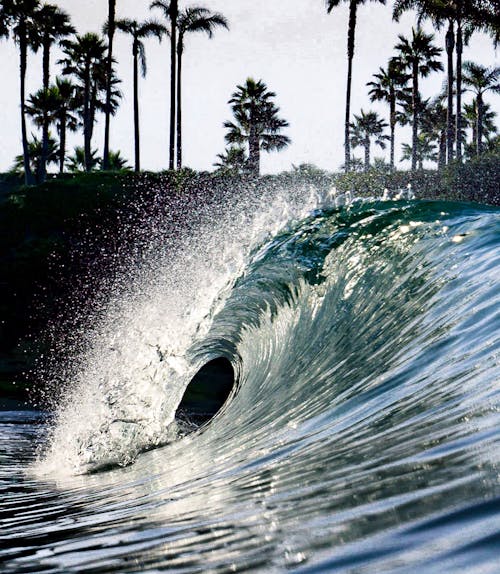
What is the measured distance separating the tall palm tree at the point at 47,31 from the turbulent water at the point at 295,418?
114ft

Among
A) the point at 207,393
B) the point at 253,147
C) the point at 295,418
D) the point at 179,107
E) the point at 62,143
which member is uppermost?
the point at 62,143

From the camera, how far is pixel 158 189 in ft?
108

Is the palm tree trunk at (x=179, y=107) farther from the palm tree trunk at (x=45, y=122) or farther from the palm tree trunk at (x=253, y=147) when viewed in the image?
the palm tree trunk at (x=45, y=122)

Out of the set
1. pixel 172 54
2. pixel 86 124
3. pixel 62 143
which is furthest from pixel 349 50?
pixel 62 143

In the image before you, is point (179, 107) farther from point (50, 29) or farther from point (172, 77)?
point (50, 29)

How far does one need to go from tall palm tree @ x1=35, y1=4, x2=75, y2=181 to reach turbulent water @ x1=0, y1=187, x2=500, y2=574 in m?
34.8

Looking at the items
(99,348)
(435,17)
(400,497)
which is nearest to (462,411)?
(400,497)

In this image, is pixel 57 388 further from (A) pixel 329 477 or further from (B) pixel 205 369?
(A) pixel 329 477

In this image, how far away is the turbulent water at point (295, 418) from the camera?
1805mm

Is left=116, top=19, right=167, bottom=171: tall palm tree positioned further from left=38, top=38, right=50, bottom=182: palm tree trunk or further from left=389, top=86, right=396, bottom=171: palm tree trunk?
left=389, top=86, right=396, bottom=171: palm tree trunk

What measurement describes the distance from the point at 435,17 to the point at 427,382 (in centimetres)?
3525

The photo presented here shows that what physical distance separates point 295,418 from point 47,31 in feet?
144

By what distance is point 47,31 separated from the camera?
145 ft

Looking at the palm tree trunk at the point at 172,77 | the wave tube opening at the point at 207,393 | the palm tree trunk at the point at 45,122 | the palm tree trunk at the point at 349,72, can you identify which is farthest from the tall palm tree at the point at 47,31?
the wave tube opening at the point at 207,393
